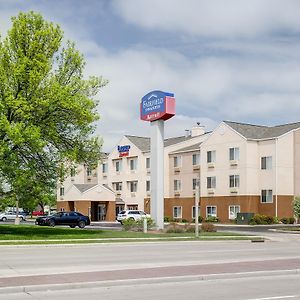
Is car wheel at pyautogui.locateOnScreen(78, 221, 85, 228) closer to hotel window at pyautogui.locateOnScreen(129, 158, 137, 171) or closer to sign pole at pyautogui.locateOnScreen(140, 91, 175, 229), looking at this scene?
sign pole at pyautogui.locateOnScreen(140, 91, 175, 229)

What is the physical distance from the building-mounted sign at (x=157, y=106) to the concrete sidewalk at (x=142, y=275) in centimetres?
2333

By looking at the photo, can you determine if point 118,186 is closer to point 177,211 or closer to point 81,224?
point 177,211

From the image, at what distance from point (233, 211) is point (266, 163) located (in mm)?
6528

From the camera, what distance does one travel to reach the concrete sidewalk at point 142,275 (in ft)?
39.0

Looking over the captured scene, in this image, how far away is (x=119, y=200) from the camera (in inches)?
3150

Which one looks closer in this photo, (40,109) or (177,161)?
(40,109)

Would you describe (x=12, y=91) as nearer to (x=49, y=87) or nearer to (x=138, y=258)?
(x=49, y=87)

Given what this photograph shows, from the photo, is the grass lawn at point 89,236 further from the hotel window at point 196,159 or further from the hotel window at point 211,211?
the hotel window at point 196,159

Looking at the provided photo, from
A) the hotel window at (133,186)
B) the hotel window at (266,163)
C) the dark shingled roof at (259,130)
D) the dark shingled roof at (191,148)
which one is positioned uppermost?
the dark shingled roof at (259,130)

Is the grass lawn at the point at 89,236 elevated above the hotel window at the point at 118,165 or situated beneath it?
situated beneath

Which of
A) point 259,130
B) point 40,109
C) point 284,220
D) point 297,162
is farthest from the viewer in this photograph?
point 259,130

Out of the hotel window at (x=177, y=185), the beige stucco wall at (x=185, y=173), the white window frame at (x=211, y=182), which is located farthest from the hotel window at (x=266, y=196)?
the hotel window at (x=177, y=185)

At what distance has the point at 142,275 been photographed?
13.7 meters

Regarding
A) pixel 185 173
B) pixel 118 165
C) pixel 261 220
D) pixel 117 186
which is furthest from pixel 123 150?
pixel 261 220
